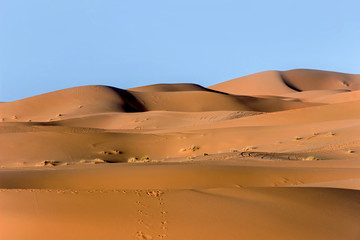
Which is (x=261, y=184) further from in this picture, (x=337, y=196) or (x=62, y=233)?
(x=62, y=233)

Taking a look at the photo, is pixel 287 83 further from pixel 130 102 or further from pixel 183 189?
pixel 183 189

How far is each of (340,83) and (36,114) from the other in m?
81.1

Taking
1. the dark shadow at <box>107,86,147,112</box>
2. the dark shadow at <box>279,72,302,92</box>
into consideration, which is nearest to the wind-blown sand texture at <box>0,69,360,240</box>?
the dark shadow at <box>107,86,147,112</box>

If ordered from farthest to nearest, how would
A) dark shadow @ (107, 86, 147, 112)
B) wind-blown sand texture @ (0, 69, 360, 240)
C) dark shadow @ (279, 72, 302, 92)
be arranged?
dark shadow @ (279, 72, 302, 92) → dark shadow @ (107, 86, 147, 112) → wind-blown sand texture @ (0, 69, 360, 240)

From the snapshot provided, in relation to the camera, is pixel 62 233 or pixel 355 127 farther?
pixel 355 127

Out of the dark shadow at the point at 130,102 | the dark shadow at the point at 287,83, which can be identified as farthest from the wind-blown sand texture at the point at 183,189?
the dark shadow at the point at 287,83

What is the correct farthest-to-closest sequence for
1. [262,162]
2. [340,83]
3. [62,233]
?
[340,83] < [262,162] < [62,233]

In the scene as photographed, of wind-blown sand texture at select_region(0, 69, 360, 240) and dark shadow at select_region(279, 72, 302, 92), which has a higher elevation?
dark shadow at select_region(279, 72, 302, 92)

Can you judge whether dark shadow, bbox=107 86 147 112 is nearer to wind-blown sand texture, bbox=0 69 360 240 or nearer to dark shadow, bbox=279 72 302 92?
wind-blown sand texture, bbox=0 69 360 240

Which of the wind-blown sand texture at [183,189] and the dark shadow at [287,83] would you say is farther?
the dark shadow at [287,83]

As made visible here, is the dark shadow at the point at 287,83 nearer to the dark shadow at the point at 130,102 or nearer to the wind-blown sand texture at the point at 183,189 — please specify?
the dark shadow at the point at 130,102

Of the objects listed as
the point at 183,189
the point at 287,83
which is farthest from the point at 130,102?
the point at 287,83

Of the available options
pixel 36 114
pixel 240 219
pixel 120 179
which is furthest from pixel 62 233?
pixel 36 114

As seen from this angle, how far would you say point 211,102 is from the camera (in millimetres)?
56312
